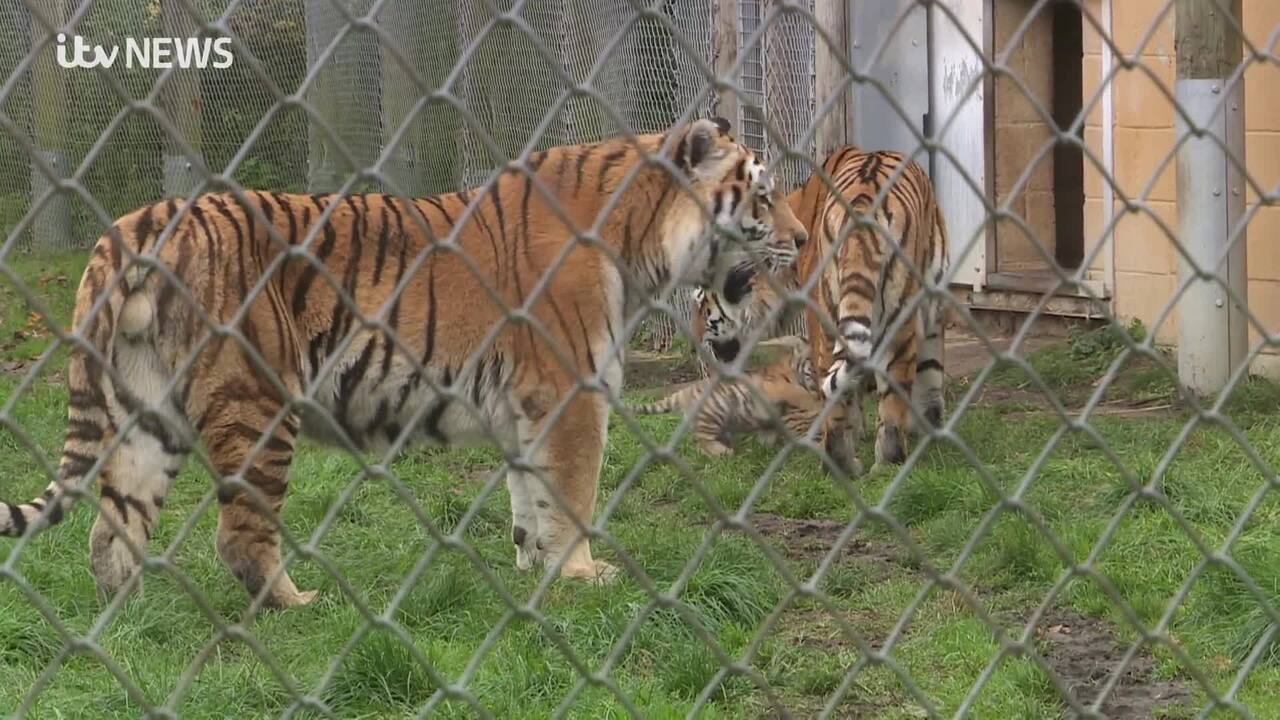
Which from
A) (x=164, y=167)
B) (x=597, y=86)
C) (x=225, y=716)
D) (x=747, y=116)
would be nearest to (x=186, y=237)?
(x=225, y=716)

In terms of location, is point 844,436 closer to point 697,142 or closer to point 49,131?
point 697,142

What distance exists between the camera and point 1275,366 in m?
8.23

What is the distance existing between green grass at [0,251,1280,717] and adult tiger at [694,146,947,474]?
0.96 ft

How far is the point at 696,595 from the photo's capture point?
5.02 m

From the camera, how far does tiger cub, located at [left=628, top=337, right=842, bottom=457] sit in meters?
7.25

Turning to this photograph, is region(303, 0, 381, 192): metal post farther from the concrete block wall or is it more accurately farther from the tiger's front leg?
the tiger's front leg

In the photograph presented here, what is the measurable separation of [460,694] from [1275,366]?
6.92m

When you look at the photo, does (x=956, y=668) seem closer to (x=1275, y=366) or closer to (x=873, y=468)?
(x=873, y=468)

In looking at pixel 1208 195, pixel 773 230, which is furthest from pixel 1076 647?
pixel 1208 195

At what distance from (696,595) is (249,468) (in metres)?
1.34

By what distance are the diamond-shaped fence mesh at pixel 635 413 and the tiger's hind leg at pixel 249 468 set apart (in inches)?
0.6

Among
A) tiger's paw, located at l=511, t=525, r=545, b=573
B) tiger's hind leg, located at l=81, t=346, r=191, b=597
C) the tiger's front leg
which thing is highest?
the tiger's front leg

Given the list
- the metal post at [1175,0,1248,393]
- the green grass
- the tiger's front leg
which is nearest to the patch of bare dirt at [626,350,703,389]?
the green grass

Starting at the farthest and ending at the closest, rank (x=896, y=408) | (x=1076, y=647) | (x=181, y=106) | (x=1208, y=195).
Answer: (x=181, y=106) → (x=1208, y=195) → (x=896, y=408) → (x=1076, y=647)
